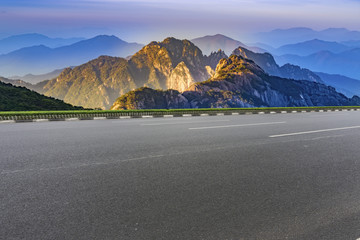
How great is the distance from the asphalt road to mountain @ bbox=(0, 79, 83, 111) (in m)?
59.4

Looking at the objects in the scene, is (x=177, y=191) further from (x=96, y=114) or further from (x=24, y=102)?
(x=24, y=102)

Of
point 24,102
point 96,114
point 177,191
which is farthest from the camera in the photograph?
point 24,102

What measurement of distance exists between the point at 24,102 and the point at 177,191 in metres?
74.6

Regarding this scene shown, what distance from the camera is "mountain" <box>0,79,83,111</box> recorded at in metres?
66.2

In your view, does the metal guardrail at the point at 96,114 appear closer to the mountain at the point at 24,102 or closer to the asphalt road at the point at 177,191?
the asphalt road at the point at 177,191

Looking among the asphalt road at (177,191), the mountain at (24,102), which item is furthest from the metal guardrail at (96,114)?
the mountain at (24,102)

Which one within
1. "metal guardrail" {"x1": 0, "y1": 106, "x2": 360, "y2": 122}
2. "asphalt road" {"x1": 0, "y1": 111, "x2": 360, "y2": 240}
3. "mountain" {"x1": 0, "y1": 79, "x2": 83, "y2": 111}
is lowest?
"asphalt road" {"x1": 0, "y1": 111, "x2": 360, "y2": 240}

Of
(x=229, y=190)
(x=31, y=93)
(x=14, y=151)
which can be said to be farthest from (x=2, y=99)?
(x=229, y=190)

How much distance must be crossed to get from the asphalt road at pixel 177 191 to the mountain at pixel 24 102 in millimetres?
59437

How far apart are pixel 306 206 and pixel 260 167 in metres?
2.04

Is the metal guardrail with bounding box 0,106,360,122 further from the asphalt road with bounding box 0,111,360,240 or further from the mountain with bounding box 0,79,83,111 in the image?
the mountain with bounding box 0,79,83,111

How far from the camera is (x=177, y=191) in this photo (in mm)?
4895

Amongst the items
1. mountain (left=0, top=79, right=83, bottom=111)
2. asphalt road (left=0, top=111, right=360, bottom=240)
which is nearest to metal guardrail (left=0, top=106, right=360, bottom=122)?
asphalt road (left=0, top=111, right=360, bottom=240)

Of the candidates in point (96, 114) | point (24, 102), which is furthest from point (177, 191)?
point (24, 102)
